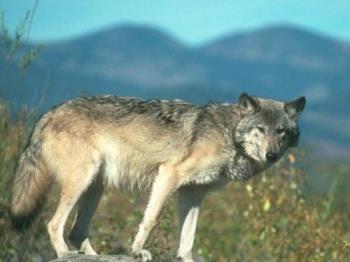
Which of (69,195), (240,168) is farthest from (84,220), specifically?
(240,168)

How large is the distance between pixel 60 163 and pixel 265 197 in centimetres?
336

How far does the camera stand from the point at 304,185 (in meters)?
12.0

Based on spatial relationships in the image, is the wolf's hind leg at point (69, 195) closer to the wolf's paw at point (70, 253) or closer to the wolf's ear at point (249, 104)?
the wolf's paw at point (70, 253)

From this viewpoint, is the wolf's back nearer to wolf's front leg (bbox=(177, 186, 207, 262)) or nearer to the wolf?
the wolf

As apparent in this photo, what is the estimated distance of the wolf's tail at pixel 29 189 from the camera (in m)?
8.96

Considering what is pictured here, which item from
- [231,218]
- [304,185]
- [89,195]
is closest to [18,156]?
[89,195]

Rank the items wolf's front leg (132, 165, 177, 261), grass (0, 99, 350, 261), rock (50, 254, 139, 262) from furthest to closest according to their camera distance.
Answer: grass (0, 99, 350, 261), wolf's front leg (132, 165, 177, 261), rock (50, 254, 139, 262)

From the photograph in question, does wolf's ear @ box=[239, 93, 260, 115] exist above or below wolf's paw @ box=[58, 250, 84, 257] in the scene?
above

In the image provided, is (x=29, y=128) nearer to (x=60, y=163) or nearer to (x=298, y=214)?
(x=60, y=163)

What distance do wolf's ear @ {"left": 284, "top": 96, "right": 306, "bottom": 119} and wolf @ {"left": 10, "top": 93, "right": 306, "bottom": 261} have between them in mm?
10

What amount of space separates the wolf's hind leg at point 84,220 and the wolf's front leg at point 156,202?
688mm

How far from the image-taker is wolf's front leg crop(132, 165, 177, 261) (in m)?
8.56

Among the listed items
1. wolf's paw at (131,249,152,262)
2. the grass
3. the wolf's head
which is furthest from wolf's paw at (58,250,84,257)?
the wolf's head

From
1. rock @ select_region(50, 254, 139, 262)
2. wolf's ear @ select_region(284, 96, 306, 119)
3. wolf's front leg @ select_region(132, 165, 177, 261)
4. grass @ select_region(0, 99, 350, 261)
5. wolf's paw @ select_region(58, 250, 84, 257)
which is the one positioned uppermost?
wolf's ear @ select_region(284, 96, 306, 119)
